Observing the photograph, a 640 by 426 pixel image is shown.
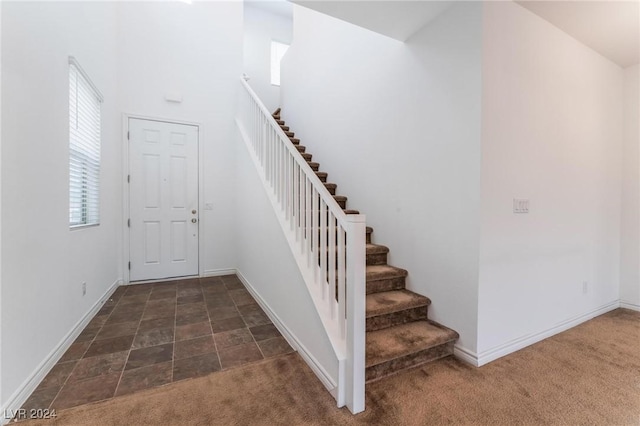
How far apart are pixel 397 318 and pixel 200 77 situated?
4.40m

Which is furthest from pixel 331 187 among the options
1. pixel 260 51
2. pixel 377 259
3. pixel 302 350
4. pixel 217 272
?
pixel 260 51

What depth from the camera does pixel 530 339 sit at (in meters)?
2.28

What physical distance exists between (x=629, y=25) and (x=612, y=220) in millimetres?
1906

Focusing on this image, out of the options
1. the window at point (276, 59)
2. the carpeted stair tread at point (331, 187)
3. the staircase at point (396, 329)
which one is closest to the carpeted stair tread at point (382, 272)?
the staircase at point (396, 329)

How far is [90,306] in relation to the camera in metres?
2.70

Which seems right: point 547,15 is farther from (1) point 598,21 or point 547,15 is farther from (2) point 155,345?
(2) point 155,345

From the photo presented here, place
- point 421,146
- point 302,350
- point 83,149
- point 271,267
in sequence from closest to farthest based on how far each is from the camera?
point 302,350, point 421,146, point 83,149, point 271,267

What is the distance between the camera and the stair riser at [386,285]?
241 cm

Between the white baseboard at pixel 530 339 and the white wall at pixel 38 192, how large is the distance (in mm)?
2920

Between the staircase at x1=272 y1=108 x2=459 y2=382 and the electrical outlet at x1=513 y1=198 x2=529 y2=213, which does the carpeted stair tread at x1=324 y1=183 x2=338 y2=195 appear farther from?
the electrical outlet at x1=513 y1=198 x2=529 y2=213

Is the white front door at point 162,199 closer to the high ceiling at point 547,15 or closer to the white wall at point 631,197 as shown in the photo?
the high ceiling at point 547,15

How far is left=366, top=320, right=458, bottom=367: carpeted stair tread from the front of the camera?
1841mm

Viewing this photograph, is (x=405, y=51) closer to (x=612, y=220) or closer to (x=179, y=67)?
(x=612, y=220)

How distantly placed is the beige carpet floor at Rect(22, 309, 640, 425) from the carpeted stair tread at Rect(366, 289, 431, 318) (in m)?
0.43
